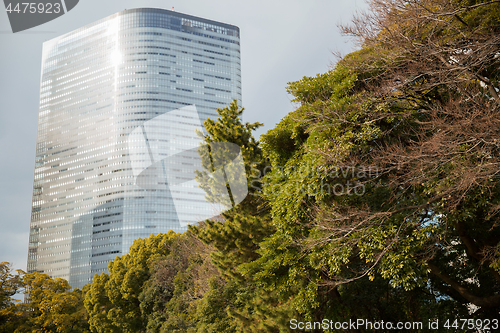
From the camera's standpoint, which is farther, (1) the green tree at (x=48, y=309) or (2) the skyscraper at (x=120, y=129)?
(2) the skyscraper at (x=120, y=129)

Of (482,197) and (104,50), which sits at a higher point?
(104,50)

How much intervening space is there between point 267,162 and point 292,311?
13.3ft

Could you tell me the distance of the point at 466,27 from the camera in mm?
6832

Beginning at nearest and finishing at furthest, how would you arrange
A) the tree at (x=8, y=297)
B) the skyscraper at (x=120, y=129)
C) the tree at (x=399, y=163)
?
the tree at (x=399, y=163) < the tree at (x=8, y=297) < the skyscraper at (x=120, y=129)

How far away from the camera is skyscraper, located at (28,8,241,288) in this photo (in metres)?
84.2

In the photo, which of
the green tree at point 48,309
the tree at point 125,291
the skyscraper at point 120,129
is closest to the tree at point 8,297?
the green tree at point 48,309

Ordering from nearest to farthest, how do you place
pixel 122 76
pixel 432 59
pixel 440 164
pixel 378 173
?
1. pixel 440 164
2. pixel 432 59
3. pixel 378 173
4. pixel 122 76

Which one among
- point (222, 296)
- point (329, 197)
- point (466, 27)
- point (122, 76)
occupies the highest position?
point (122, 76)

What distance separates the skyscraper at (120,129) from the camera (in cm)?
8419

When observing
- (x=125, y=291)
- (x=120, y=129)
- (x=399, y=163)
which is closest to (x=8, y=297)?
(x=125, y=291)

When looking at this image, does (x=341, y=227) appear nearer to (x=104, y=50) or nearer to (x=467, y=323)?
(x=467, y=323)

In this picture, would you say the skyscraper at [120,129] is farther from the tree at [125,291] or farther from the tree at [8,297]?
the tree at [8,297]

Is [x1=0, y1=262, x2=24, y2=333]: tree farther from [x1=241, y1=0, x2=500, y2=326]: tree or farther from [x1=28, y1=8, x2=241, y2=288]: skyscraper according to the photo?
[x1=28, y1=8, x2=241, y2=288]: skyscraper

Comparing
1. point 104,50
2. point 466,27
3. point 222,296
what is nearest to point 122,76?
point 104,50
